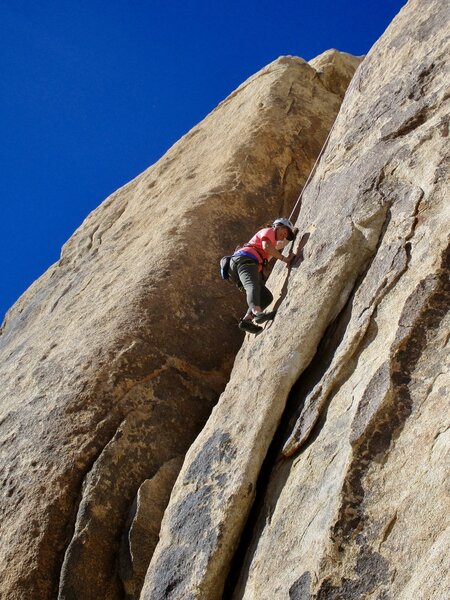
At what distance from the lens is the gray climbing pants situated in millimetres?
9004

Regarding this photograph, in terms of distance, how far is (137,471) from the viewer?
8.83m

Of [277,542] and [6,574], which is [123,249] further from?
[277,542]

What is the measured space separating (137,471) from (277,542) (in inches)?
104

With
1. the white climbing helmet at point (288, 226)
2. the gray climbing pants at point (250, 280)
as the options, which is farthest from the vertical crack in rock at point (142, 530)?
the white climbing helmet at point (288, 226)

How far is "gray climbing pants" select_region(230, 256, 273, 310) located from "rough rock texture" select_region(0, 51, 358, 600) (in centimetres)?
128

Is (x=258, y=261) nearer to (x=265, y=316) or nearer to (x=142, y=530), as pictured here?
(x=265, y=316)

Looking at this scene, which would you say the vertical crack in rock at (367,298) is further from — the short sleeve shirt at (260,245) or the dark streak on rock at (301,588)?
the short sleeve shirt at (260,245)

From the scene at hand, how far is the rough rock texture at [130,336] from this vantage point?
27.5 ft

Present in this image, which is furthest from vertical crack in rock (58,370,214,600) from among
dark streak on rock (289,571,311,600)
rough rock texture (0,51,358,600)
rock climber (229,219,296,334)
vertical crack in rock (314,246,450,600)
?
vertical crack in rock (314,246,450,600)

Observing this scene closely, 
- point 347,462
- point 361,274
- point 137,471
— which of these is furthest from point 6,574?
point 361,274

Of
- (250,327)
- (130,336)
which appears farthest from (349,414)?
(130,336)

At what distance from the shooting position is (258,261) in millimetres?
9461

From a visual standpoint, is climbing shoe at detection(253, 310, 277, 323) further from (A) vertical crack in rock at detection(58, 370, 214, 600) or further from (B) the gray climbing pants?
(A) vertical crack in rock at detection(58, 370, 214, 600)

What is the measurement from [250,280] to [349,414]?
112 inches
